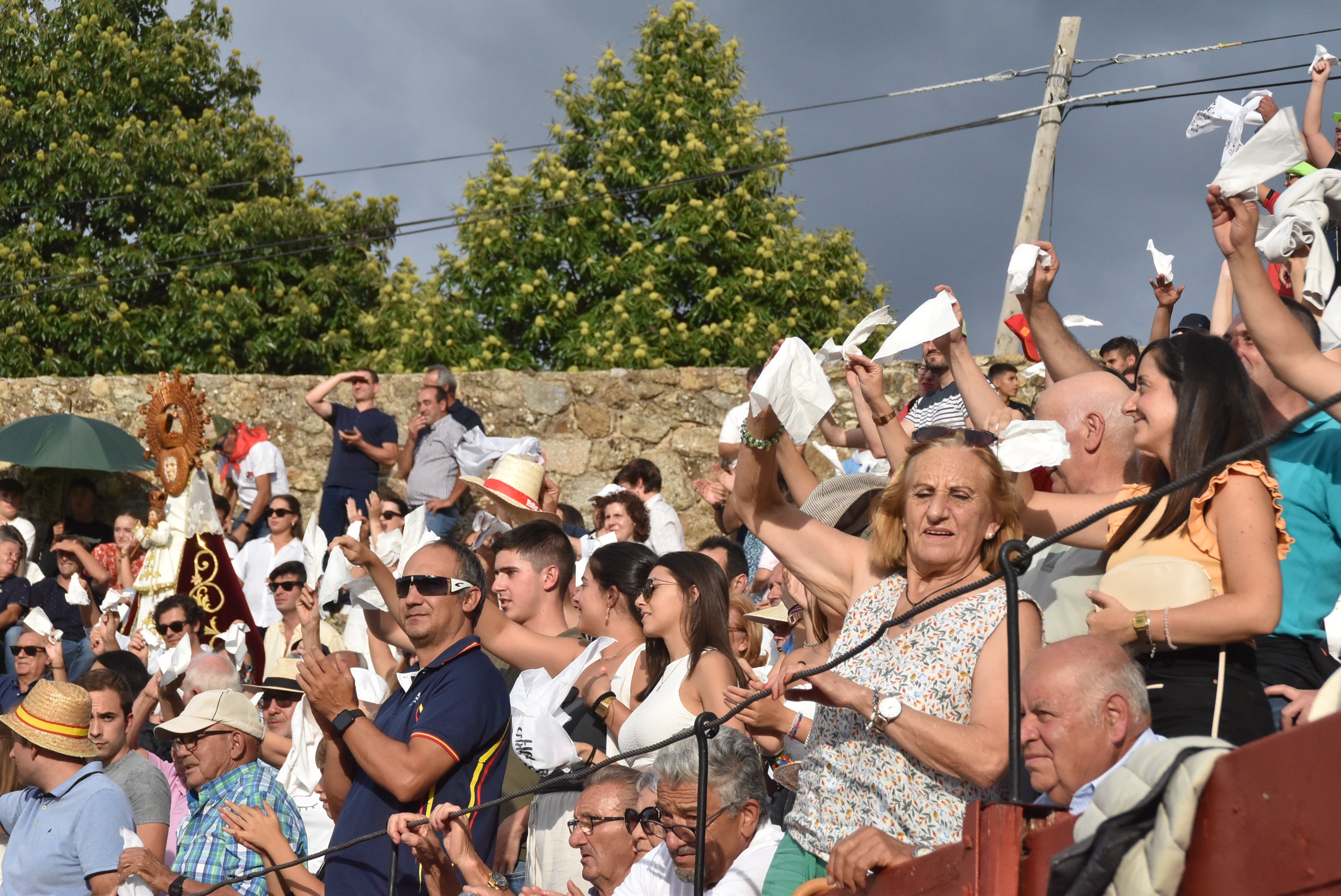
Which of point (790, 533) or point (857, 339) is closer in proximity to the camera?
point (790, 533)

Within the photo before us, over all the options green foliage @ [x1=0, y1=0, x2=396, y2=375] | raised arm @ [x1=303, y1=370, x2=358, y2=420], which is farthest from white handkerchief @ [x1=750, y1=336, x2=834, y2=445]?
green foliage @ [x1=0, y1=0, x2=396, y2=375]

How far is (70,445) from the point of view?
11188 millimetres

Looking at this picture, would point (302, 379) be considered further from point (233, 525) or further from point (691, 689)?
point (691, 689)

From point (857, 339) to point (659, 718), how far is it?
1253 mm

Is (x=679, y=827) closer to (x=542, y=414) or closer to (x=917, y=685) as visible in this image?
(x=917, y=685)

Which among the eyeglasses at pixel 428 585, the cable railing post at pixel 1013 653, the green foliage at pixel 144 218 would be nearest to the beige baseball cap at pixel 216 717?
the eyeglasses at pixel 428 585

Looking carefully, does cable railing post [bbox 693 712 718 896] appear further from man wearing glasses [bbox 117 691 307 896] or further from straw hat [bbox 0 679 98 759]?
straw hat [bbox 0 679 98 759]

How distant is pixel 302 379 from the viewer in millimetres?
12133

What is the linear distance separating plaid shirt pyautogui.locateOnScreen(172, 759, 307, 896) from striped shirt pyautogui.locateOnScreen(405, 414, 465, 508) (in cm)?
511

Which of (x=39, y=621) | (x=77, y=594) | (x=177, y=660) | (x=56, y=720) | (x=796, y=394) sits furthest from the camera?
(x=77, y=594)

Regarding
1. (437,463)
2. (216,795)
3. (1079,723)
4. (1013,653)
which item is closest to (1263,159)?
(1079,723)

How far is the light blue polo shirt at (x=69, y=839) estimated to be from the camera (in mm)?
4590

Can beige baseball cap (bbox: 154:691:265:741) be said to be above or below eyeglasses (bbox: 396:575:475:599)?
below

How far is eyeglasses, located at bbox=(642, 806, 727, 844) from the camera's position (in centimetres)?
349
